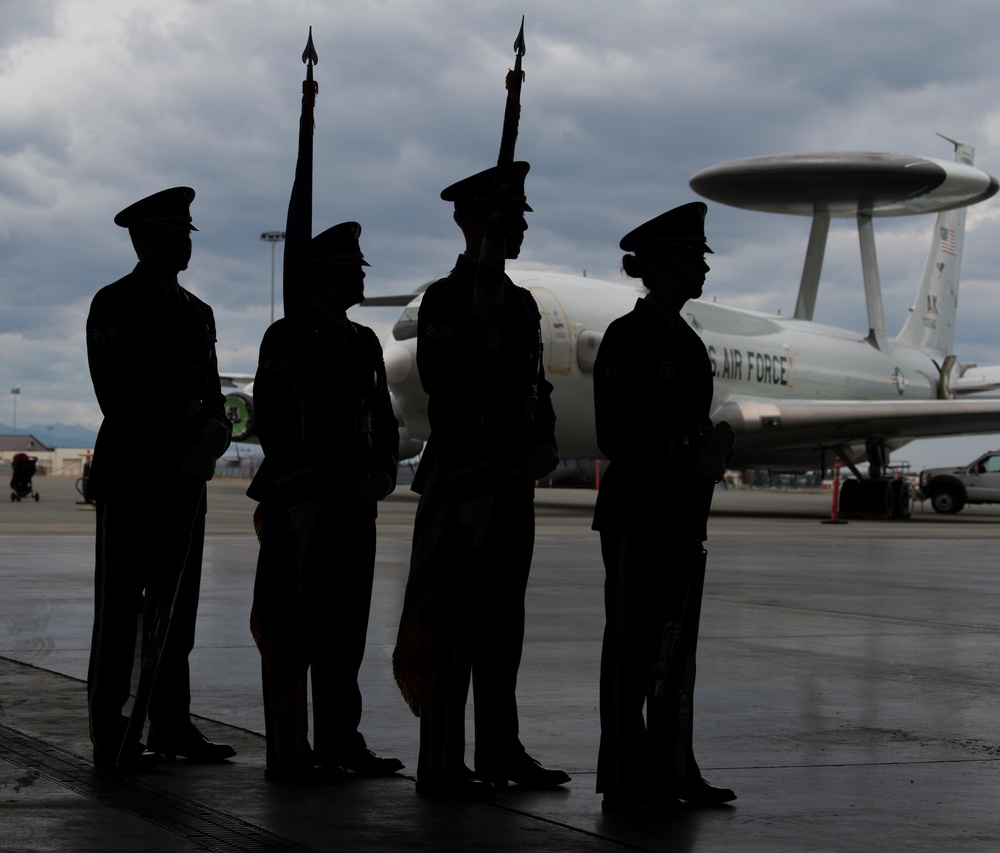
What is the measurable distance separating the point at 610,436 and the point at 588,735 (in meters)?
1.44

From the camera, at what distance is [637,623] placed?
4402 millimetres

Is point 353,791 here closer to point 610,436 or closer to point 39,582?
point 610,436

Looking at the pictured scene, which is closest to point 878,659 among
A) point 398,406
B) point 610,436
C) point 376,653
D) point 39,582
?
point 376,653

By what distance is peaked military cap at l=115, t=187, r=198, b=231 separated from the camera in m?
4.97

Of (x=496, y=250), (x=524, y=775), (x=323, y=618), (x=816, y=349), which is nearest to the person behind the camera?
(x=496, y=250)

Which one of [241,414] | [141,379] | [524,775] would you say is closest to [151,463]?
[141,379]

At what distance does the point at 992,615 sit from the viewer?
389 inches

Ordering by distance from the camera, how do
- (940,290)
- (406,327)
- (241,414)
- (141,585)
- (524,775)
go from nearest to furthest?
(524,775)
(141,585)
(406,327)
(241,414)
(940,290)

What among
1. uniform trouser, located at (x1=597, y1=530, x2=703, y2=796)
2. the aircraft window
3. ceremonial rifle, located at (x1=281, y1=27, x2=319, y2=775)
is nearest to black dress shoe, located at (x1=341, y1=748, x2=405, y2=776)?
ceremonial rifle, located at (x1=281, y1=27, x2=319, y2=775)

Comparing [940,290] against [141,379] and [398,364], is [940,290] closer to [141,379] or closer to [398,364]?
[398,364]

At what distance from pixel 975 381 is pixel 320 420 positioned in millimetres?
38250

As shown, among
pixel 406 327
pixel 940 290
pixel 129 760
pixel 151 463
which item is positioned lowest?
pixel 129 760

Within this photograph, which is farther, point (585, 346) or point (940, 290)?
point (940, 290)

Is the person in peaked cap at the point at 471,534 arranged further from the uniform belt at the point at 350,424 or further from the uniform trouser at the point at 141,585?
the uniform trouser at the point at 141,585
